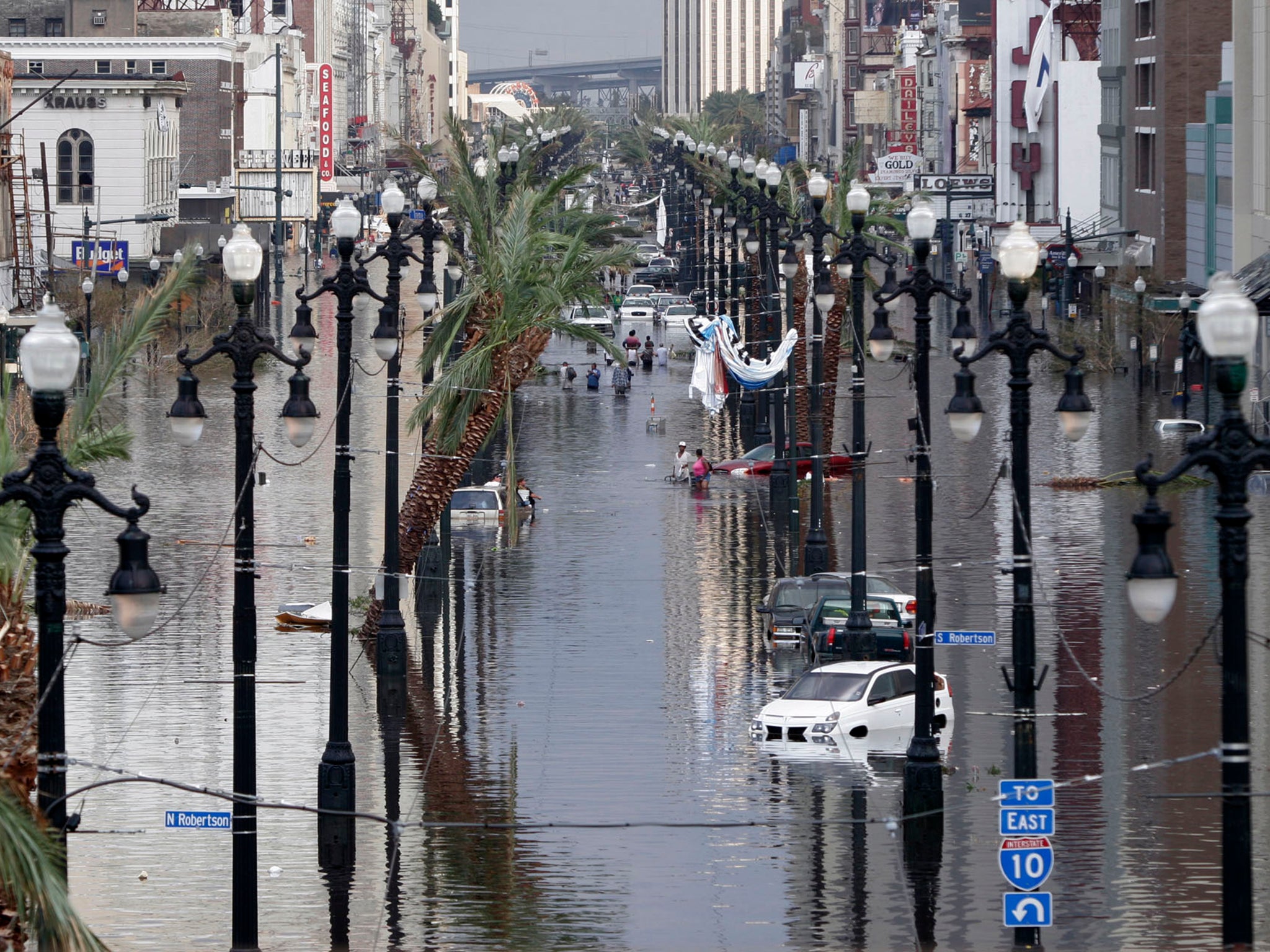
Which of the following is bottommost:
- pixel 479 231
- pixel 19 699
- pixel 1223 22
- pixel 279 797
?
pixel 279 797

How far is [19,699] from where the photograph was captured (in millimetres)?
17047

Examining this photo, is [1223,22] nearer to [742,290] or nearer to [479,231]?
[742,290]

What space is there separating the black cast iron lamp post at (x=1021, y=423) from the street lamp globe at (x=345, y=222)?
7.94m

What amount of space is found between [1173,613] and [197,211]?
9497 centimetres

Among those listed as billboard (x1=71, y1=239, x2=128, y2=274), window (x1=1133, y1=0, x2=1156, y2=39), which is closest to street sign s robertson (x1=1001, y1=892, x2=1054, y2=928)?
window (x1=1133, y1=0, x2=1156, y2=39)

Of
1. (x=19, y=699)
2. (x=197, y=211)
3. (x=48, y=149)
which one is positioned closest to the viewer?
(x=19, y=699)

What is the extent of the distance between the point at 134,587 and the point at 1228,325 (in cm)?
689

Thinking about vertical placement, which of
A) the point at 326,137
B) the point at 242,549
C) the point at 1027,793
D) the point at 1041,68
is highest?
the point at 1041,68

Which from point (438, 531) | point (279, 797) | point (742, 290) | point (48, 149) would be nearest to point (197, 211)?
point (48, 149)

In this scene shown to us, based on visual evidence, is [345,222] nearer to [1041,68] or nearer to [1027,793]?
[1027,793]

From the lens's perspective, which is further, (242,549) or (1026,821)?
(242,549)

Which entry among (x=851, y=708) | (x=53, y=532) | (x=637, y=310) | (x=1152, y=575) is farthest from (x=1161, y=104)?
(x=53, y=532)

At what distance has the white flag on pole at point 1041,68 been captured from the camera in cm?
12725

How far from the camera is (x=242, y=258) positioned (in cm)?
1964
